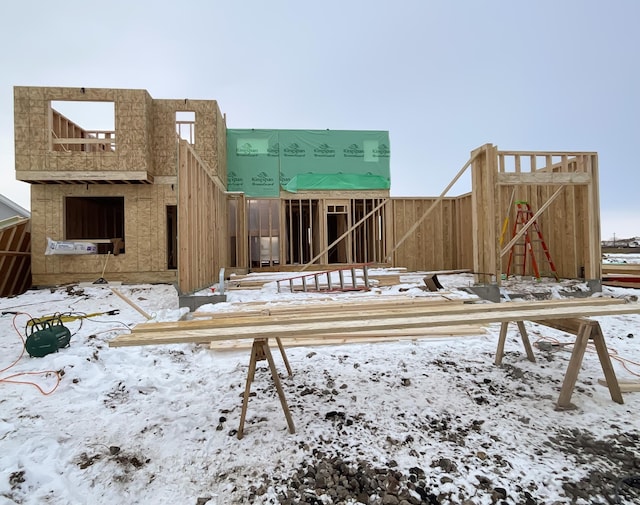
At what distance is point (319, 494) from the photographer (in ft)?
5.87

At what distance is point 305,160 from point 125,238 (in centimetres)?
790

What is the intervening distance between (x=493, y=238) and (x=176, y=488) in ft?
23.0

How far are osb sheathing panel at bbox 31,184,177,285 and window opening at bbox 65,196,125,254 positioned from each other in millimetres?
556

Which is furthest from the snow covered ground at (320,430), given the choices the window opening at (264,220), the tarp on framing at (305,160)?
the tarp on framing at (305,160)

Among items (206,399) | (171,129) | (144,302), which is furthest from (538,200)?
(171,129)

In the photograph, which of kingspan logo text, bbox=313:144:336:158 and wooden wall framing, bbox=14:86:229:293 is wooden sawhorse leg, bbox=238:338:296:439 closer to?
wooden wall framing, bbox=14:86:229:293

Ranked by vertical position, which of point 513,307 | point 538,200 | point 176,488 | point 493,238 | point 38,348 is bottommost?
point 176,488

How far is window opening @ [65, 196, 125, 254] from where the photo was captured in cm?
1155

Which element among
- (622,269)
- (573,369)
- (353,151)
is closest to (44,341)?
(573,369)

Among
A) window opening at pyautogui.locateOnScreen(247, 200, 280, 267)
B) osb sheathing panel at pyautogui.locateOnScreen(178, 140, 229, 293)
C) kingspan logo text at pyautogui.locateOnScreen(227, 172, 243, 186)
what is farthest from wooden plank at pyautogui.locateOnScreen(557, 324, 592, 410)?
kingspan logo text at pyautogui.locateOnScreen(227, 172, 243, 186)

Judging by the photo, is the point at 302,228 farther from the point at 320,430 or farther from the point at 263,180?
the point at 320,430

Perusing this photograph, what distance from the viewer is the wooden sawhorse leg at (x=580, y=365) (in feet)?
8.65

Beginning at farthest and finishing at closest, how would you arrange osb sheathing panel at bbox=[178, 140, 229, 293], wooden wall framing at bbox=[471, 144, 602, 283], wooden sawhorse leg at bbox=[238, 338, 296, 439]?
wooden wall framing at bbox=[471, 144, 602, 283] → osb sheathing panel at bbox=[178, 140, 229, 293] → wooden sawhorse leg at bbox=[238, 338, 296, 439]

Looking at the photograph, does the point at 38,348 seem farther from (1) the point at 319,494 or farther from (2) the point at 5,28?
(2) the point at 5,28
